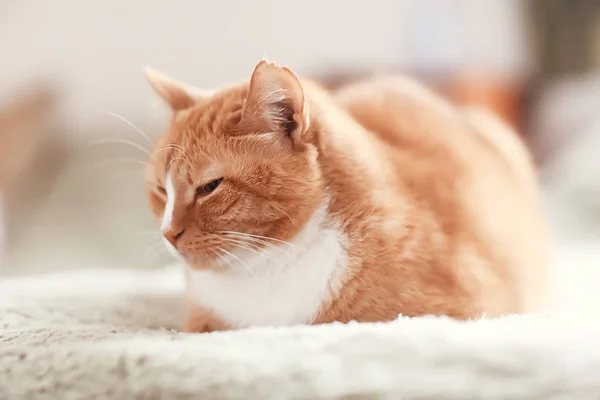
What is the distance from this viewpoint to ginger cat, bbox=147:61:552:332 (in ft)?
2.67

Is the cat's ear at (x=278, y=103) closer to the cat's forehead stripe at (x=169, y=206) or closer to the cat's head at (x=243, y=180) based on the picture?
the cat's head at (x=243, y=180)

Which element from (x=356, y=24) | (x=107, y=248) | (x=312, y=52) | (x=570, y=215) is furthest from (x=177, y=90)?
(x=356, y=24)

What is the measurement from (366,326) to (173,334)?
0.74 feet

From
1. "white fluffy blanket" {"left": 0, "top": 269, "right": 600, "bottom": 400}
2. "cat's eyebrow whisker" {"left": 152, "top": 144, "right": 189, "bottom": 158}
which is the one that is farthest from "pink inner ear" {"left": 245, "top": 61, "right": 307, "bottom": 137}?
"white fluffy blanket" {"left": 0, "top": 269, "right": 600, "bottom": 400}

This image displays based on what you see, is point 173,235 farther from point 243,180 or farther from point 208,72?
point 208,72

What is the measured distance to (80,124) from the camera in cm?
227

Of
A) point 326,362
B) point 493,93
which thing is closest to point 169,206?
point 326,362

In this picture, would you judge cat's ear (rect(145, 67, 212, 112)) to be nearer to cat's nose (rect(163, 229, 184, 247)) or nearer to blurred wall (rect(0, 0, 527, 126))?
cat's nose (rect(163, 229, 184, 247))

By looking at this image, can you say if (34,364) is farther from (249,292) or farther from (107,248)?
(107,248)

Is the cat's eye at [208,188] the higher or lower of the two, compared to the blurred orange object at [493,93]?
higher

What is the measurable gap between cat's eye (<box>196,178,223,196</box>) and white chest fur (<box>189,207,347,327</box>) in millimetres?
91

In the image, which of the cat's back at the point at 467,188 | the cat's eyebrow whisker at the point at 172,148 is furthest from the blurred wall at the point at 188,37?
the cat's eyebrow whisker at the point at 172,148

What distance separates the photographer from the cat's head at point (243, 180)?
810 millimetres

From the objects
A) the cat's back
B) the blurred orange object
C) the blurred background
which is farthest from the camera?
the blurred orange object
